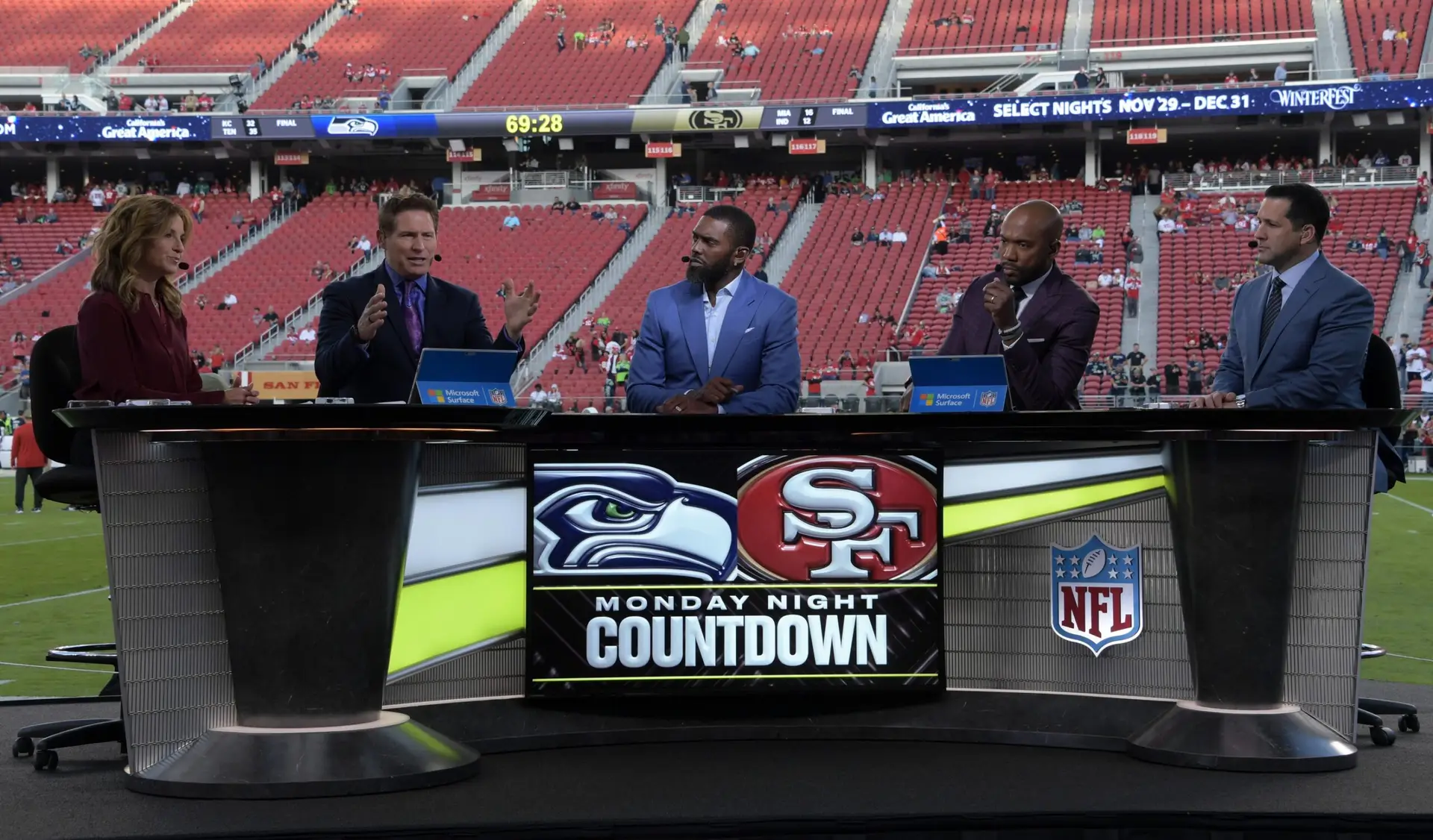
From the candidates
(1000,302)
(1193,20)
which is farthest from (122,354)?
(1193,20)

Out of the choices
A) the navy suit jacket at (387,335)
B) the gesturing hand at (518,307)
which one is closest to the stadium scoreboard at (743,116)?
the navy suit jacket at (387,335)

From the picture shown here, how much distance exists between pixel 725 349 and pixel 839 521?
752 millimetres

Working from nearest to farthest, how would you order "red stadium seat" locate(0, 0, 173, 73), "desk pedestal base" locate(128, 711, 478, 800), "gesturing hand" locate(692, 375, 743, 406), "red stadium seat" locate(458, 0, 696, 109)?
"desk pedestal base" locate(128, 711, 478, 800) → "gesturing hand" locate(692, 375, 743, 406) → "red stadium seat" locate(458, 0, 696, 109) → "red stadium seat" locate(0, 0, 173, 73)

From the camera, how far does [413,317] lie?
4676mm

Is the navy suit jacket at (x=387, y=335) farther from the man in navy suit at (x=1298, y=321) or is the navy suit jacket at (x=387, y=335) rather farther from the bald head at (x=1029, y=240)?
the man in navy suit at (x=1298, y=321)

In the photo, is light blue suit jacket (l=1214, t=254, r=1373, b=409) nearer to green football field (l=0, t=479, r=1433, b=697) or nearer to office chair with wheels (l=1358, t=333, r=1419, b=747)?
office chair with wheels (l=1358, t=333, r=1419, b=747)

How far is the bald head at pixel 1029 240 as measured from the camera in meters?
4.56

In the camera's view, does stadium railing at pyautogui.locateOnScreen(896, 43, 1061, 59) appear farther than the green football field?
Yes

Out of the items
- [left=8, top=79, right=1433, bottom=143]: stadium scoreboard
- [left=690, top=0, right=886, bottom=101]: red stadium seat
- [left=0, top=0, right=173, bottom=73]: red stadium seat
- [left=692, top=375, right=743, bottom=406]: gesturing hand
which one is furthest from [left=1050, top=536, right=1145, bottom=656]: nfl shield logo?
[left=0, top=0, right=173, bottom=73]: red stadium seat

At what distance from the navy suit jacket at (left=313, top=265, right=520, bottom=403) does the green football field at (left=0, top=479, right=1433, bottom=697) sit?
2.24 metres

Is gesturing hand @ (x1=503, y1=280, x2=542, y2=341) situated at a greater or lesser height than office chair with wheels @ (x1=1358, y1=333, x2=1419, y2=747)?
greater

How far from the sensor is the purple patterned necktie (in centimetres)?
466

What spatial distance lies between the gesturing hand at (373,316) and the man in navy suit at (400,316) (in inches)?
16.5

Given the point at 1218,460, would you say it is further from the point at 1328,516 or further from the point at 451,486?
the point at 451,486
